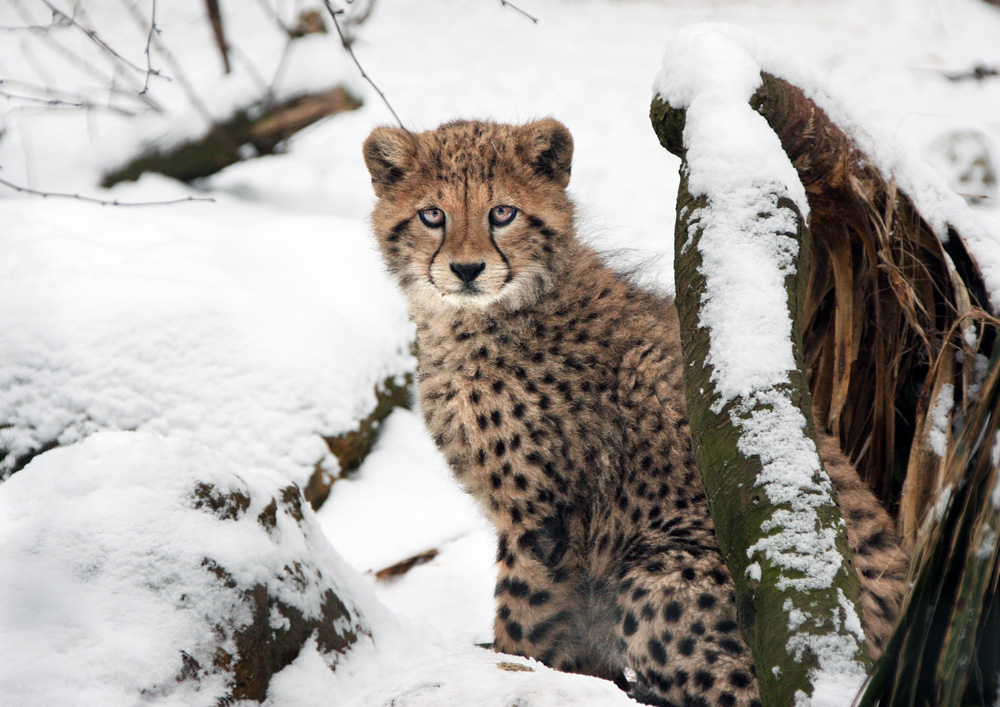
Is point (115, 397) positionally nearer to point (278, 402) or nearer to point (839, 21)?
point (278, 402)

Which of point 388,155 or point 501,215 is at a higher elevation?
point 388,155

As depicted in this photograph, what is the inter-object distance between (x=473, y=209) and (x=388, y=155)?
1.54 feet

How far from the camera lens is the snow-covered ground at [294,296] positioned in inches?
116

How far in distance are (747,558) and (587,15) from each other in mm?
10449

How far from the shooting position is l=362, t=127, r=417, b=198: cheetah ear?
3.29m

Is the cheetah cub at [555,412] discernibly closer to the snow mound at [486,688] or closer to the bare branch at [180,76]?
the snow mound at [486,688]

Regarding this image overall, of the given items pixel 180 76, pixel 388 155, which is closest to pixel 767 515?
pixel 388 155

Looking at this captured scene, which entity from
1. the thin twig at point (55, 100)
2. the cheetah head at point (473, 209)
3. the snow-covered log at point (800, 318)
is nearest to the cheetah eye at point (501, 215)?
the cheetah head at point (473, 209)

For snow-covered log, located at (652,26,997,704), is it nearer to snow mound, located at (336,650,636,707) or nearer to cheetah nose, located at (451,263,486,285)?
snow mound, located at (336,650,636,707)

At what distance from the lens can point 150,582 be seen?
2404 millimetres

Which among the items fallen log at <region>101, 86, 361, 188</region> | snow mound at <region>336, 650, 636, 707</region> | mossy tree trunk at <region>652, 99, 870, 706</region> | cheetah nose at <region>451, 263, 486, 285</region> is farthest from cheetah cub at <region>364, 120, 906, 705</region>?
fallen log at <region>101, 86, 361, 188</region>

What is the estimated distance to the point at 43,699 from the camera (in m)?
2.03

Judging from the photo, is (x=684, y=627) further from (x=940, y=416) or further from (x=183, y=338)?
(x=183, y=338)

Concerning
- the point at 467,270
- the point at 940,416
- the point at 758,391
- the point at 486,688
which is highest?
the point at 758,391
